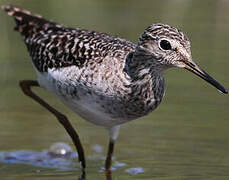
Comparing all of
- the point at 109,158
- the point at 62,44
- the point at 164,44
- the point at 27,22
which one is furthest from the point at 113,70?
the point at 27,22

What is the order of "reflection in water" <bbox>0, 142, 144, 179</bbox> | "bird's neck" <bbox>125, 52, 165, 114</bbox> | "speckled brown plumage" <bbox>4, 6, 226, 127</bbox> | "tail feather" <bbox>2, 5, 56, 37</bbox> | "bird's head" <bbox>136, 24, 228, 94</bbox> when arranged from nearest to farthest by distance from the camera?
"bird's head" <bbox>136, 24, 228, 94</bbox>
"speckled brown plumage" <bbox>4, 6, 226, 127</bbox>
"bird's neck" <bbox>125, 52, 165, 114</bbox>
"reflection in water" <bbox>0, 142, 144, 179</bbox>
"tail feather" <bbox>2, 5, 56, 37</bbox>

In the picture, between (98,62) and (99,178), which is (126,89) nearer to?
(98,62)

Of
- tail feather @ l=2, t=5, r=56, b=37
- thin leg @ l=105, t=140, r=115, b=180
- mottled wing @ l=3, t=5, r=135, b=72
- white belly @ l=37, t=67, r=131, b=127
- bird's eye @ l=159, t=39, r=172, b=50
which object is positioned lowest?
thin leg @ l=105, t=140, r=115, b=180

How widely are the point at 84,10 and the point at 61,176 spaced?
9196 millimetres

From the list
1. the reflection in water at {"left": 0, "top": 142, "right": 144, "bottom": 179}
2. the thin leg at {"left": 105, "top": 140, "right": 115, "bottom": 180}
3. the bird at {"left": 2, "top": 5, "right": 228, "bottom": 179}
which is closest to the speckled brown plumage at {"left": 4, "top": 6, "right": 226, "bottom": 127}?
the bird at {"left": 2, "top": 5, "right": 228, "bottom": 179}

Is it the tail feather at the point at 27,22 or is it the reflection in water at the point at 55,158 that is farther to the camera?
the tail feather at the point at 27,22

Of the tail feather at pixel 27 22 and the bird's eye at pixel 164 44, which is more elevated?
the tail feather at pixel 27 22

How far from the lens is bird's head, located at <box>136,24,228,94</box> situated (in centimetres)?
725

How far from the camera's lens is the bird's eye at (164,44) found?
7.32 metres

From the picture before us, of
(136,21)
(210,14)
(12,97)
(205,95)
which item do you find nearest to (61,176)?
(12,97)

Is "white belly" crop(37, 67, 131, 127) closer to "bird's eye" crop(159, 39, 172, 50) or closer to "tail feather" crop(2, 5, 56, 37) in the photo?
"bird's eye" crop(159, 39, 172, 50)

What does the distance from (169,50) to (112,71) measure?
839 mm

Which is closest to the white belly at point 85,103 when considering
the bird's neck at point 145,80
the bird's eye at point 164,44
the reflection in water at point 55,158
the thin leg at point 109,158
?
the bird's neck at point 145,80

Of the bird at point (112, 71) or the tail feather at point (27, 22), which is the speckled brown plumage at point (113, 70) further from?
the tail feather at point (27, 22)
